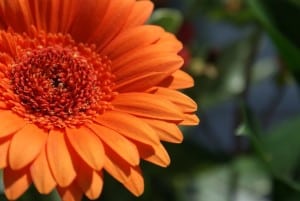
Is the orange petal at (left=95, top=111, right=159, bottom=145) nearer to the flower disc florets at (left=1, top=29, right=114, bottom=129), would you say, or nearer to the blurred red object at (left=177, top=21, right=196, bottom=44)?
the flower disc florets at (left=1, top=29, right=114, bottom=129)

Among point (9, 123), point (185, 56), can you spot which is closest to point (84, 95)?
point (9, 123)

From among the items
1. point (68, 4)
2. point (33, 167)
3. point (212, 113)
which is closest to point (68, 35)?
point (68, 4)

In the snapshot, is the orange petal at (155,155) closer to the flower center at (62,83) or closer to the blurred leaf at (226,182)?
the flower center at (62,83)

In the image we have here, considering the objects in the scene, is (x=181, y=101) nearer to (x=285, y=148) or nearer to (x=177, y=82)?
(x=177, y=82)

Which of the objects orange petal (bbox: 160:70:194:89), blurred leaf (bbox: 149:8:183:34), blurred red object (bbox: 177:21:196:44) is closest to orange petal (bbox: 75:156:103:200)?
orange petal (bbox: 160:70:194:89)

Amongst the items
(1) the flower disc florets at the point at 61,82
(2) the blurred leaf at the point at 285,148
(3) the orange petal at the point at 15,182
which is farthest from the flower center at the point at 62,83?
(2) the blurred leaf at the point at 285,148

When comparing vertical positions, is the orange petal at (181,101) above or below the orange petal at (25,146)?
below
